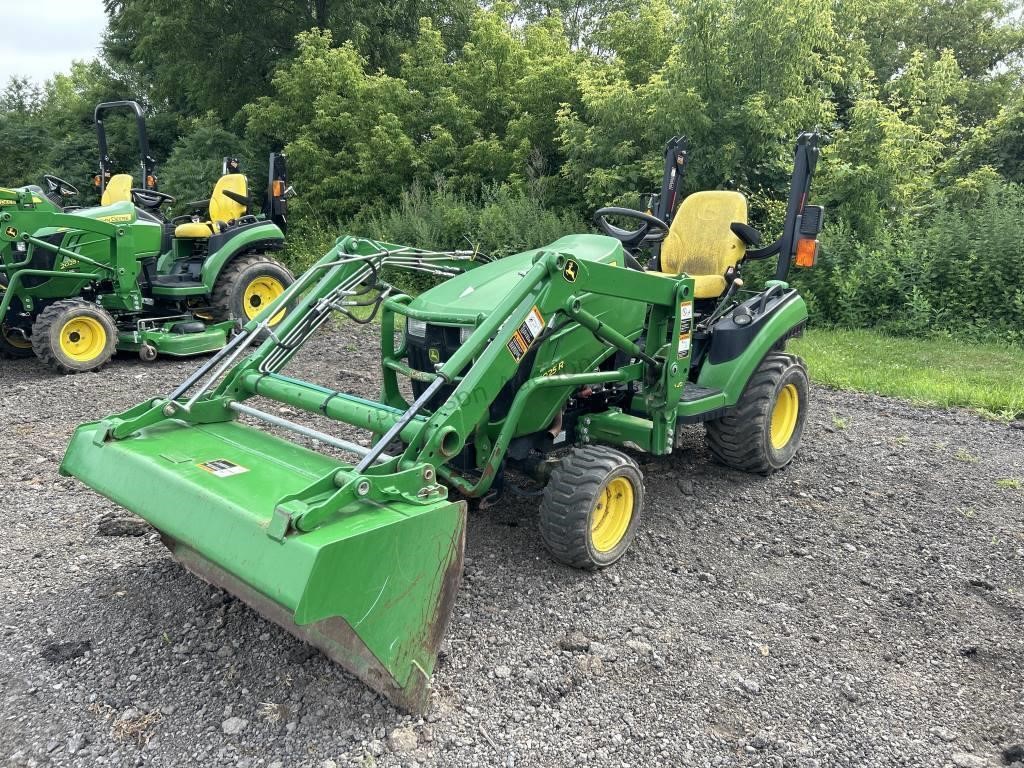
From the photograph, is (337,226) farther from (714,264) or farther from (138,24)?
(714,264)

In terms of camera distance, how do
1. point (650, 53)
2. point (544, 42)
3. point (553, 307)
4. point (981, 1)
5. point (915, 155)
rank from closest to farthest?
point (553, 307) → point (915, 155) → point (650, 53) → point (544, 42) → point (981, 1)

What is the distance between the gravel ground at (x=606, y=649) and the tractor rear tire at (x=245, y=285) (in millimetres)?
4079

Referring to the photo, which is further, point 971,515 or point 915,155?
point 915,155

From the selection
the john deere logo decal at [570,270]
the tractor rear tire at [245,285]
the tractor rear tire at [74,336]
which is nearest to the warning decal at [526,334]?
the john deere logo decal at [570,270]

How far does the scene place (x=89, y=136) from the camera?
20.8 m

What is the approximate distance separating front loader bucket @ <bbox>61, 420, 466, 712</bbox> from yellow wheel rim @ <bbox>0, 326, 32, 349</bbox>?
5.45 m

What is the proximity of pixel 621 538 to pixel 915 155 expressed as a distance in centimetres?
883

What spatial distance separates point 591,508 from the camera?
11.1 feet

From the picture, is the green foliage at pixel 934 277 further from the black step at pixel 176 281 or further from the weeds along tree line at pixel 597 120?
the black step at pixel 176 281

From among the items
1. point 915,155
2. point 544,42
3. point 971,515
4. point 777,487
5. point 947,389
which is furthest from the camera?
point 544,42

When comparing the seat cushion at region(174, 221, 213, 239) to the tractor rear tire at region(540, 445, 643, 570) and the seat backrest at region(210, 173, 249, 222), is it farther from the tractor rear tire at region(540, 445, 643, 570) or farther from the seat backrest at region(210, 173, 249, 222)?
the tractor rear tire at region(540, 445, 643, 570)

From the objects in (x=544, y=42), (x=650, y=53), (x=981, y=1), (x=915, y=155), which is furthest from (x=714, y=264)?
(x=981, y=1)

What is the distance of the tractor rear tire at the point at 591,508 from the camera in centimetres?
339

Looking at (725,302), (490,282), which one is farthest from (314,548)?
(725,302)
